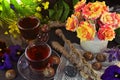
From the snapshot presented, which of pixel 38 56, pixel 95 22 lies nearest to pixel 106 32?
pixel 95 22

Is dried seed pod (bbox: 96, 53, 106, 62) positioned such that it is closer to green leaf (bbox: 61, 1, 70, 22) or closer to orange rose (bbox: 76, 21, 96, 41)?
orange rose (bbox: 76, 21, 96, 41)

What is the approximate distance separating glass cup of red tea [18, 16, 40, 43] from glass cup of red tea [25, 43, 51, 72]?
65 mm

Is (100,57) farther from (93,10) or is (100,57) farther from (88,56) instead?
(93,10)

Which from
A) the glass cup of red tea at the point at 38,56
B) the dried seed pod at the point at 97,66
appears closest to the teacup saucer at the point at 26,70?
the glass cup of red tea at the point at 38,56

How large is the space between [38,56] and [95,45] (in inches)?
8.0

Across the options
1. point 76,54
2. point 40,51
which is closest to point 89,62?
point 76,54

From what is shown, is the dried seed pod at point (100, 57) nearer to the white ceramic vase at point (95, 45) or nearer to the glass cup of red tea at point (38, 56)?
the white ceramic vase at point (95, 45)

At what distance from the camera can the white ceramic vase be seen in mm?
959

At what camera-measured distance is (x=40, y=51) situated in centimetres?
94

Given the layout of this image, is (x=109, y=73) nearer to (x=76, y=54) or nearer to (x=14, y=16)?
(x=76, y=54)

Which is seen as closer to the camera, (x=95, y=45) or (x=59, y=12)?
(x=95, y=45)

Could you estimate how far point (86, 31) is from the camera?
35.7 inches

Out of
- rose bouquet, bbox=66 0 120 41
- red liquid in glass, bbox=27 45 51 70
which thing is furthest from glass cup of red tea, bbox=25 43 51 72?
rose bouquet, bbox=66 0 120 41

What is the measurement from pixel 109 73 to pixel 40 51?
0.24m
